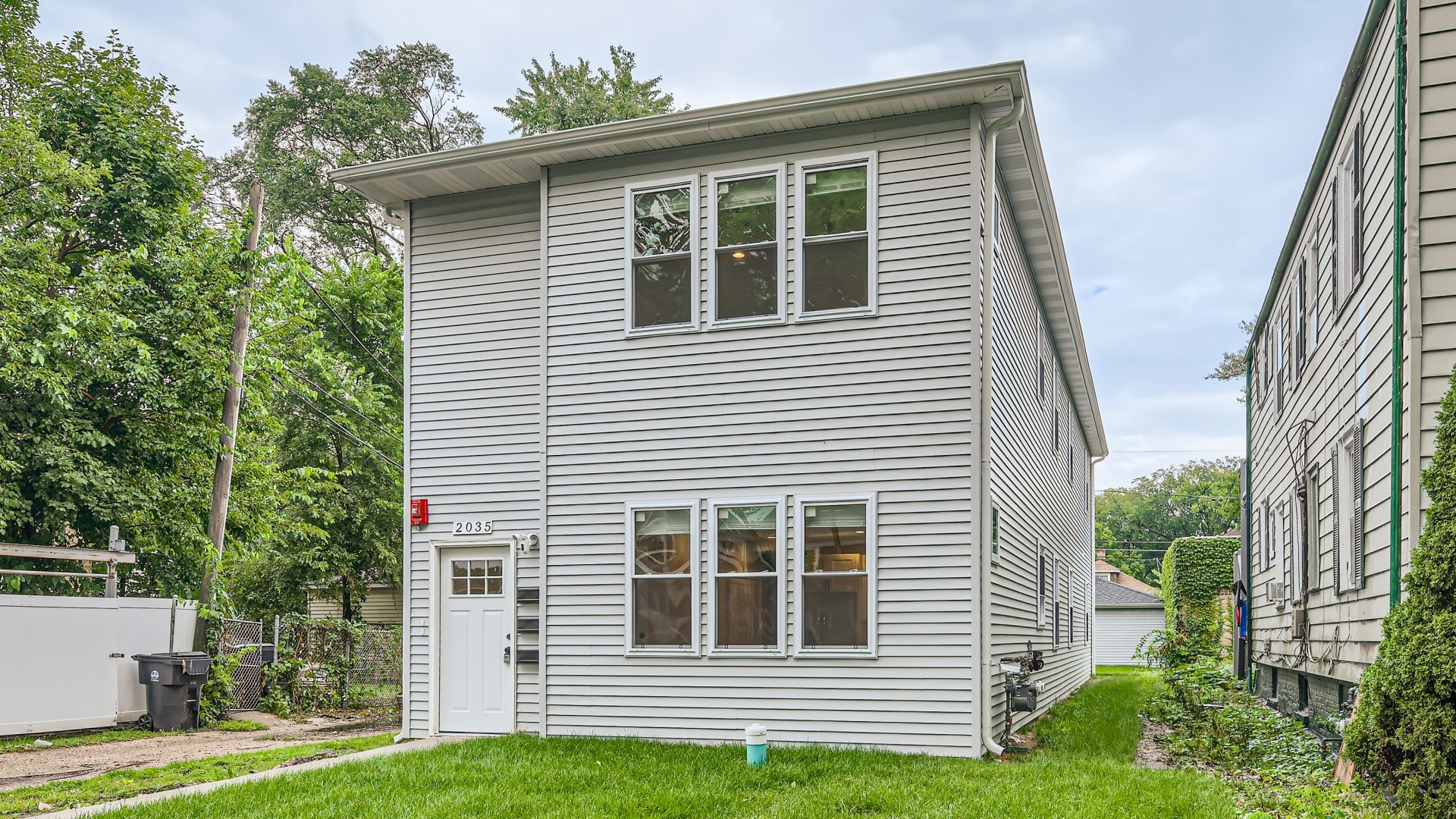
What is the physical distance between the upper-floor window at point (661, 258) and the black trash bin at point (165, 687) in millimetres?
7283

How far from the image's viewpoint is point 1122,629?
39688mm

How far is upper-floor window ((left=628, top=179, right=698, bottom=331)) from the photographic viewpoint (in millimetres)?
10180

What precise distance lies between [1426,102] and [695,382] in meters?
5.90

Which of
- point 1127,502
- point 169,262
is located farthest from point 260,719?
point 1127,502

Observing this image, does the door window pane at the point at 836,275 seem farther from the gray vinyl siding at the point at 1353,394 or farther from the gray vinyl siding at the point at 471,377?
the gray vinyl siding at the point at 1353,394

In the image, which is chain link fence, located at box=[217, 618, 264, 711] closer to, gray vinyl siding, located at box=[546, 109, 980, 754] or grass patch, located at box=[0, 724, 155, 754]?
grass patch, located at box=[0, 724, 155, 754]

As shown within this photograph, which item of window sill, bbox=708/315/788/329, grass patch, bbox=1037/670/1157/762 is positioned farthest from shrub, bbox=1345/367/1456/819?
window sill, bbox=708/315/788/329

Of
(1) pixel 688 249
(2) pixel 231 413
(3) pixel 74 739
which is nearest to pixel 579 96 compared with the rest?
(2) pixel 231 413

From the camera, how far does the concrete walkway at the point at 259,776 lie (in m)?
7.49

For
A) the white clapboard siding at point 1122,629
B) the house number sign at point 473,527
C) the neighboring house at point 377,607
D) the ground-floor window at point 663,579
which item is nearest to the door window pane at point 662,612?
the ground-floor window at point 663,579

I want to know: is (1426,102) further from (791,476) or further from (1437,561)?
(791,476)

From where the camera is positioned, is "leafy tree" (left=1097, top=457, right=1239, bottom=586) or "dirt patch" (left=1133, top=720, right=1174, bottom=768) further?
"leafy tree" (left=1097, top=457, right=1239, bottom=586)

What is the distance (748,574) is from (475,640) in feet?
10.3

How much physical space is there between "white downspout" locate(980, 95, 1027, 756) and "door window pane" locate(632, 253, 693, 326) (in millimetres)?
2668
